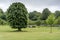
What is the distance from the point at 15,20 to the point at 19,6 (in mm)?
4564

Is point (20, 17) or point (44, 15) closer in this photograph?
point (20, 17)

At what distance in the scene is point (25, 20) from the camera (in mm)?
51562

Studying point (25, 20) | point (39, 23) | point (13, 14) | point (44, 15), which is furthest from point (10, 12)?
point (44, 15)

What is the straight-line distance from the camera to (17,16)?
2020 inches

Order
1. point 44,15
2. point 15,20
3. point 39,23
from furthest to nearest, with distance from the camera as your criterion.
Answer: point 44,15 → point 39,23 → point 15,20

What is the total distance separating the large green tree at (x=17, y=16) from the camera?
50.9 meters


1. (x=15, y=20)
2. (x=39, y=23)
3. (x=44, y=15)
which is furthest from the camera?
(x=44, y=15)

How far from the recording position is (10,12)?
172 feet

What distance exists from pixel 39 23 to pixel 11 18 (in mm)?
40270

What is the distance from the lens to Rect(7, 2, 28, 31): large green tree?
50875 mm

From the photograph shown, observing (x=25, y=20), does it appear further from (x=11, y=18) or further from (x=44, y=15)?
(x=44, y=15)

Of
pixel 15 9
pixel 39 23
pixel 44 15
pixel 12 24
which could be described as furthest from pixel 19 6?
pixel 44 15

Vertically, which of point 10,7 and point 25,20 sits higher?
point 10,7

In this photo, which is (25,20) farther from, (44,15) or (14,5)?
(44,15)
